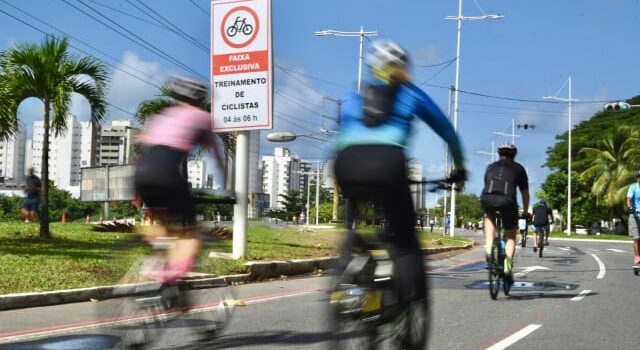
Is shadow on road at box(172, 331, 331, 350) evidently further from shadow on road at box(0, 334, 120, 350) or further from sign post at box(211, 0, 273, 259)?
sign post at box(211, 0, 273, 259)

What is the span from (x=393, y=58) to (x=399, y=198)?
75 cm

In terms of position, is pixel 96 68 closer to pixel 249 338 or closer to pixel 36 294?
pixel 36 294

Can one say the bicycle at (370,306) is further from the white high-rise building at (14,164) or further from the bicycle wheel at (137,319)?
the white high-rise building at (14,164)

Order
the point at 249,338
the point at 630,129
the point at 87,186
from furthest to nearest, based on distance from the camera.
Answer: the point at 630,129 < the point at 87,186 < the point at 249,338

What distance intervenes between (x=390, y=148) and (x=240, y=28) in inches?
366

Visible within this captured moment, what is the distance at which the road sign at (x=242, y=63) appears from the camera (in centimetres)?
1215

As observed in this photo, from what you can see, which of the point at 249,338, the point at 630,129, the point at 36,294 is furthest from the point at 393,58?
the point at 630,129

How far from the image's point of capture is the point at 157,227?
14.4 ft

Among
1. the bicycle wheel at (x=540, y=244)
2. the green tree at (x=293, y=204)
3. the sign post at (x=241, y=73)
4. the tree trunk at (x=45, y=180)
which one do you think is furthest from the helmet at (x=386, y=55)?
the green tree at (x=293, y=204)

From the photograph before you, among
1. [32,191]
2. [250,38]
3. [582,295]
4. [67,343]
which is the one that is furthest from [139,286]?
[32,191]

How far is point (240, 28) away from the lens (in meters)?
12.3

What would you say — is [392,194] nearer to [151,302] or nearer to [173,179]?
[173,179]

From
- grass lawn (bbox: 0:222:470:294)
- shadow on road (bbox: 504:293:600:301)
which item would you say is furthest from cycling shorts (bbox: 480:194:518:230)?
grass lawn (bbox: 0:222:470:294)

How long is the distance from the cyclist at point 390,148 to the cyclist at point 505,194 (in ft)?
15.8
